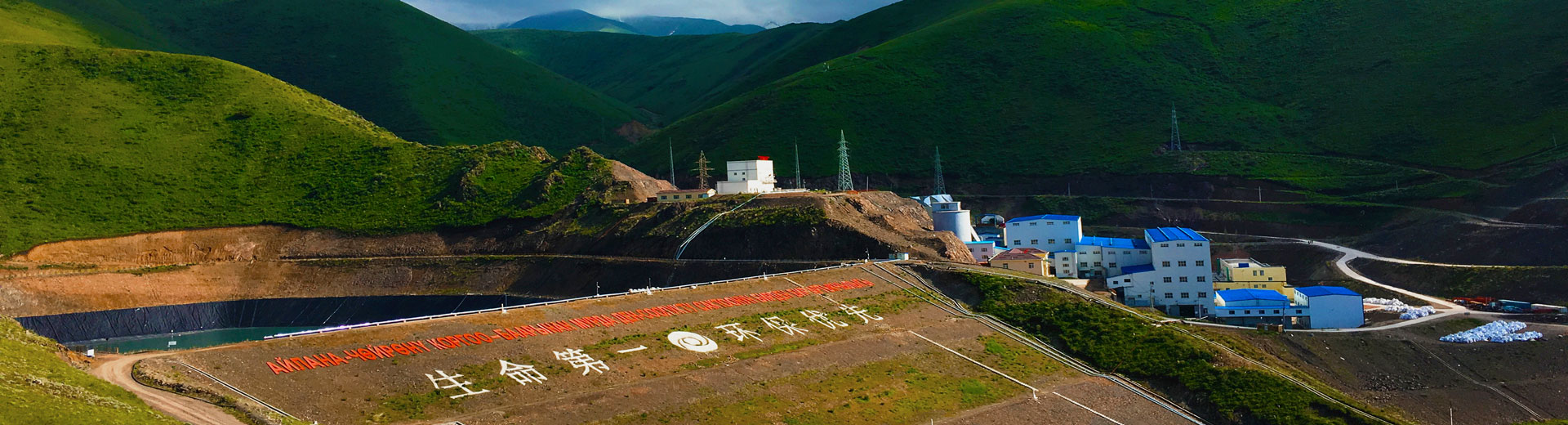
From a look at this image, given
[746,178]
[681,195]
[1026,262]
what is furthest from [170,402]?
[746,178]

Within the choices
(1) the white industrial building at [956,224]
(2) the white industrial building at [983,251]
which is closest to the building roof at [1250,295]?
(2) the white industrial building at [983,251]

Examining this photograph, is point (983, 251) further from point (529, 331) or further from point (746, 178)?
point (529, 331)

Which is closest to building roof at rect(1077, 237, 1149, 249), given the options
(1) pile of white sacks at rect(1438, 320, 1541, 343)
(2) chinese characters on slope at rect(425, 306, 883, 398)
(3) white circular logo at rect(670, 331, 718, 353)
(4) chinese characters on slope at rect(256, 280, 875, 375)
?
(1) pile of white sacks at rect(1438, 320, 1541, 343)

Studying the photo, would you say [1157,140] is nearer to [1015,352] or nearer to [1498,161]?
[1498,161]

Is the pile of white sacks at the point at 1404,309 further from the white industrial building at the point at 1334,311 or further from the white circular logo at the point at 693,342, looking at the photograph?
the white circular logo at the point at 693,342

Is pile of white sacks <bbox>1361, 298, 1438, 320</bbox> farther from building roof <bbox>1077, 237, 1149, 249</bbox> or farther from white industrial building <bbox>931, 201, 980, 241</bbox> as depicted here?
white industrial building <bbox>931, 201, 980, 241</bbox>
